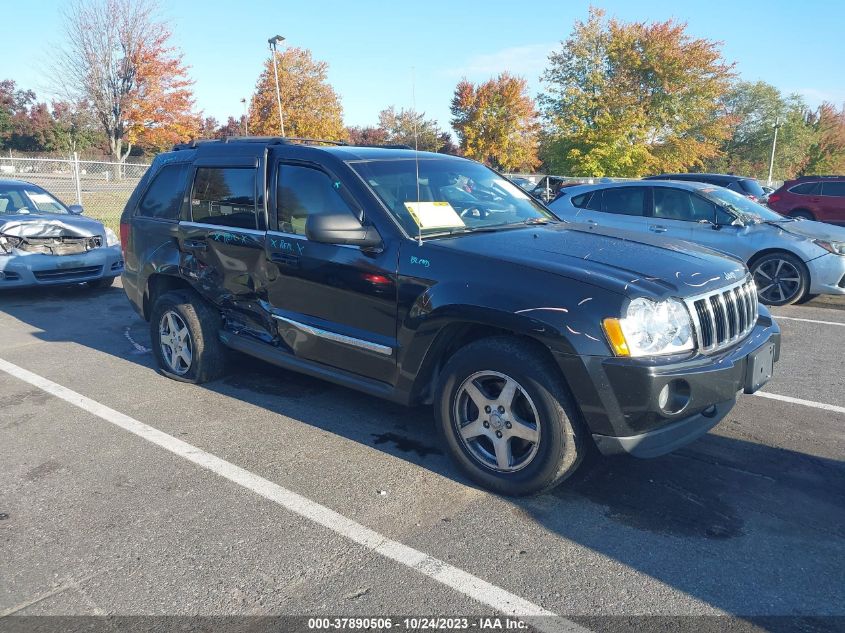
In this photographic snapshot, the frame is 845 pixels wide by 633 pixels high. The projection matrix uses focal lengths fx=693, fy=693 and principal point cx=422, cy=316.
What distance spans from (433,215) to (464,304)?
863 mm

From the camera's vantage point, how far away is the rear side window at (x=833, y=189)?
17312 millimetres

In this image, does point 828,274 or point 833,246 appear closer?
point 828,274

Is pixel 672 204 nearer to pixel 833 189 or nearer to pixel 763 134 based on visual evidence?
pixel 833 189

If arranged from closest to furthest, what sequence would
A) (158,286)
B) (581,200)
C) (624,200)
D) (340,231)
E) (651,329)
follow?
1. (651,329)
2. (340,231)
3. (158,286)
4. (624,200)
5. (581,200)

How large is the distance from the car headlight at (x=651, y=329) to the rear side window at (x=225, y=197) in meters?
2.66

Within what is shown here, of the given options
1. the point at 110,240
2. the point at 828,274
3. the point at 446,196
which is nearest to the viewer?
the point at 446,196

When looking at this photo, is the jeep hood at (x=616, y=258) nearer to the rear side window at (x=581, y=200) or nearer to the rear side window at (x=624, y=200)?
the rear side window at (x=624, y=200)

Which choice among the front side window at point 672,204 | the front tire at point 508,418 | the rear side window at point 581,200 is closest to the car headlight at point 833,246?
the front side window at point 672,204

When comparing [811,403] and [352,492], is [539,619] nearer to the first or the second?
[352,492]

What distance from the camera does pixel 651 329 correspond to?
3201 mm

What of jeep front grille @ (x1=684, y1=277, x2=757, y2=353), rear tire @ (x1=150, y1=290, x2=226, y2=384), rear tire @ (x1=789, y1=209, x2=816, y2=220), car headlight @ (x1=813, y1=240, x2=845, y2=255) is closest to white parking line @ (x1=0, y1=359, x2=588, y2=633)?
rear tire @ (x1=150, y1=290, x2=226, y2=384)

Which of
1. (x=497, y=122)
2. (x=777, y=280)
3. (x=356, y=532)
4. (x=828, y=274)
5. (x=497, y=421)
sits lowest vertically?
(x=356, y=532)

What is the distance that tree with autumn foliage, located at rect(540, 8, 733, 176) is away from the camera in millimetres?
31906

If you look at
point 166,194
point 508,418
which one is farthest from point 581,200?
point 508,418
